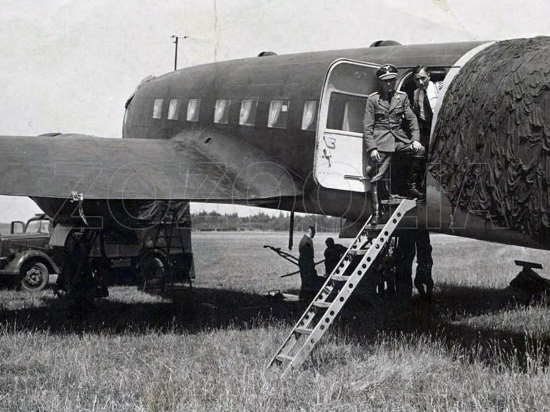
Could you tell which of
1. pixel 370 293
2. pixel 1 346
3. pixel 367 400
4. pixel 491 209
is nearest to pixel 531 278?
pixel 370 293

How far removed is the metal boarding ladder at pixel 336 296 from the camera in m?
9.65

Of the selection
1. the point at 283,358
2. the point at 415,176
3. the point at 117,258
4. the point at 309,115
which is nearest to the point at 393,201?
the point at 415,176

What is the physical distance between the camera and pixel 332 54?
13.6 m

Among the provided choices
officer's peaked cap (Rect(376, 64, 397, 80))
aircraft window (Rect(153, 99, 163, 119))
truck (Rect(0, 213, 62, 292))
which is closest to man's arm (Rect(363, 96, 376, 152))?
officer's peaked cap (Rect(376, 64, 397, 80))

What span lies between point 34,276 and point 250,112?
1035 centimetres

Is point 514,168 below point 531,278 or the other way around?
the other way around

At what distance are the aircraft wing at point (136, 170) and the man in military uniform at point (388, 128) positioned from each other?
2370 mm

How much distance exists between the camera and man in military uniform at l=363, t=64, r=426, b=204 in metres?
10.7

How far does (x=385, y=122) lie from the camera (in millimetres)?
10734

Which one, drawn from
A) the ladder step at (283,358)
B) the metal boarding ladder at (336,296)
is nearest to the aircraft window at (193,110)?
the metal boarding ladder at (336,296)

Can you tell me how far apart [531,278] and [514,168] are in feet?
32.8

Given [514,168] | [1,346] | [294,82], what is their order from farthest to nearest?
[294,82] → [1,346] → [514,168]

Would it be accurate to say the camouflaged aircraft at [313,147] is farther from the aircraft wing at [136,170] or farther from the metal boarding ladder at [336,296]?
the metal boarding ladder at [336,296]

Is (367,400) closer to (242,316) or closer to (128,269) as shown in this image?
(242,316)
